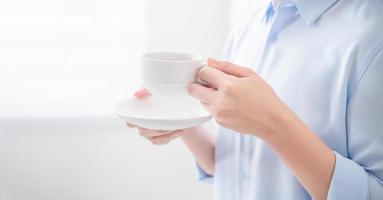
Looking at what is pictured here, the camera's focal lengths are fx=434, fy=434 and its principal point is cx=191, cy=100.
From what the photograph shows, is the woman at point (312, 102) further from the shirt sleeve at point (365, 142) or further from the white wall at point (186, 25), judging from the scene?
the white wall at point (186, 25)

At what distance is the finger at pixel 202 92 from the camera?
1.90ft

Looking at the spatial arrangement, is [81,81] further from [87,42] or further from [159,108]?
[159,108]

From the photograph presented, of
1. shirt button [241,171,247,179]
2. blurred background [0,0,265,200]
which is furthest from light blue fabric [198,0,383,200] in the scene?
blurred background [0,0,265,200]

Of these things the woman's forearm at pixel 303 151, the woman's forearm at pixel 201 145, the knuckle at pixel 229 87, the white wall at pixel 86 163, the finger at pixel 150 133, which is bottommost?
the white wall at pixel 86 163

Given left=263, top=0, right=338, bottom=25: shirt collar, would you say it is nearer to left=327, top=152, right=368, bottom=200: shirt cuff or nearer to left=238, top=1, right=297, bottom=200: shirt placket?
left=238, top=1, right=297, bottom=200: shirt placket

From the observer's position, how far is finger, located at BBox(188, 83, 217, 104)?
0.58m

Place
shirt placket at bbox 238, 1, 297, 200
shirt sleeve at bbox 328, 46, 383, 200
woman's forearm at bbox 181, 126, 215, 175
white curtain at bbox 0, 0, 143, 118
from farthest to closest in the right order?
1. white curtain at bbox 0, 0, 143, 118
2. woman's forearm at bbox 181, 126, 215, 175
3. shirt placket at bbox 238, 1, 297, 200
4. shirt sleeve at bbox 328, 46, 383, 200

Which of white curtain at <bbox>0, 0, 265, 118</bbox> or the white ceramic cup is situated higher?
the white ceramic cup

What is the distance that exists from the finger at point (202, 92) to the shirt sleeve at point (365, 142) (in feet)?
0.58

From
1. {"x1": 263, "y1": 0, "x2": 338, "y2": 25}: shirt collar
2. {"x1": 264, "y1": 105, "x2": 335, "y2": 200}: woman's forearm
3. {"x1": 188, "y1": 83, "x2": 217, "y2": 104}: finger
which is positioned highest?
{"x1": 263, "y1": 0, "x2": 338, "y2": 25}: shirt collar

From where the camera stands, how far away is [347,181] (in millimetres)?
544

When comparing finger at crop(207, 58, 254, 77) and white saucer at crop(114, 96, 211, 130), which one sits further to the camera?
white saucer at crop(114, 96, 211, 130)

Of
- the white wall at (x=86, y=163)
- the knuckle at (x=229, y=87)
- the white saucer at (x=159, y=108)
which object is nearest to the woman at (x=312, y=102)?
the knuckle at (x=229, y=87)

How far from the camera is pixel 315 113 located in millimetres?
600
